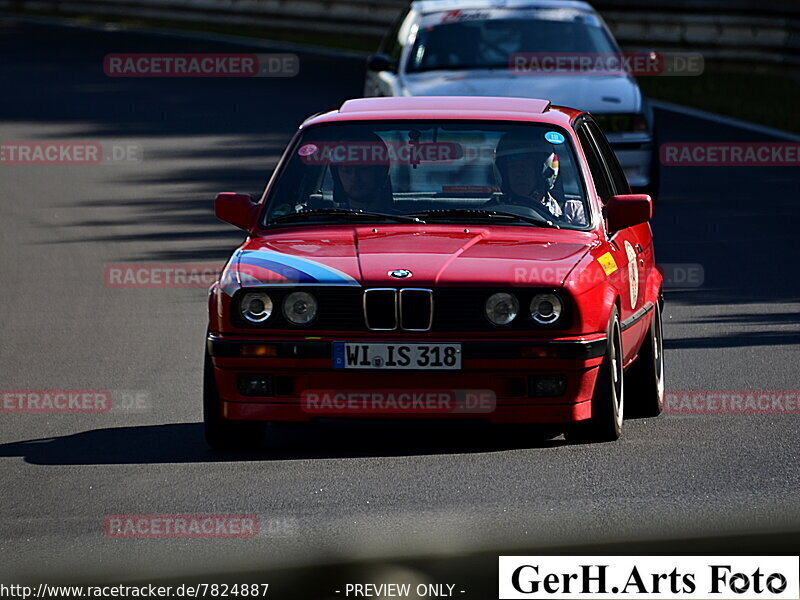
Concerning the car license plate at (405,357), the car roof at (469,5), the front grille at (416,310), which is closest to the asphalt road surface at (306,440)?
the car license plate at (405,357)

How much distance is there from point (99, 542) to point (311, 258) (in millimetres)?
1845

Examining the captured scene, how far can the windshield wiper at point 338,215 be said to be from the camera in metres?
8.61

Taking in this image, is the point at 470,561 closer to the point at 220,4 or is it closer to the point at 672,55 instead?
the point at 672,55

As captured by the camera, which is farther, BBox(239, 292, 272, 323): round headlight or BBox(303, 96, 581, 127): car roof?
BBox(303, 96, 581, 127): car roof

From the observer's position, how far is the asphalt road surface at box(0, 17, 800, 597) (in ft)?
21.9

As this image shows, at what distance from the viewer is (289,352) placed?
784 cm

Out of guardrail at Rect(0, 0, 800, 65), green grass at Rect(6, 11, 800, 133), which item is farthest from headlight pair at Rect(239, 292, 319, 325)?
guardrail at Rect(0, 0, 800, 65)

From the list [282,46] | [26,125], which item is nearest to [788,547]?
[26,125]

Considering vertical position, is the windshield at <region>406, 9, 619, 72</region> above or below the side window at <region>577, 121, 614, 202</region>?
above

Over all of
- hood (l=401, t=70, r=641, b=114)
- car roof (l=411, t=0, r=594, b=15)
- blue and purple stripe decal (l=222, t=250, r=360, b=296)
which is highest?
car roof (l=411, t=0, r=594, b=15)

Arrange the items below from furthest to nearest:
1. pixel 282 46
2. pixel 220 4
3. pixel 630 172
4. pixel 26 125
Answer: pixel 220 4
pixel 282 46
pixel 26 125
pixel 630 172

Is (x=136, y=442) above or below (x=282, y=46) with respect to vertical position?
below
